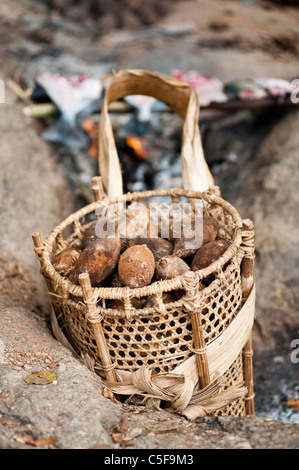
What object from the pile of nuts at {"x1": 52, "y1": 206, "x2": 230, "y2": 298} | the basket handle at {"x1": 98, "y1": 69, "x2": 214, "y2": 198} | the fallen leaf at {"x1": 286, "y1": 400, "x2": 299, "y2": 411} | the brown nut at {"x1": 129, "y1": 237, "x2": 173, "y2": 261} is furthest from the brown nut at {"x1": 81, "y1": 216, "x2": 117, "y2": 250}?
the fallen leaf at {"x1": 286, "y1": 400, "x2": 299, "y2": 411}

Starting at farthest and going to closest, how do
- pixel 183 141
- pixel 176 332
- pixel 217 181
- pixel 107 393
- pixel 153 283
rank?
1. pixel 217 181
2. pixel 183 141
3. pixel 176 332
4. pixel 107 393
5. pixel 153 283

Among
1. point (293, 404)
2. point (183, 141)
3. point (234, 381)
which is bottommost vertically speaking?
Result: point (293, 404)

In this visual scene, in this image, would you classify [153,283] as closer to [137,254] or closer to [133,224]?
[137,254]

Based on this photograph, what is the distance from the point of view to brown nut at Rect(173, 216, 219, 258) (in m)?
1.71

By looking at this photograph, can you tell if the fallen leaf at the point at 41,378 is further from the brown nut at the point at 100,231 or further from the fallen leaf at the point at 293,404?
the fallen leaf at the point at 293,404

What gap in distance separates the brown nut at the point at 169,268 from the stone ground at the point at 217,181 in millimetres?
451

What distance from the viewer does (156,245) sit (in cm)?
175

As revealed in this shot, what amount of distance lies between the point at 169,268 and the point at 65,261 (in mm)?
448

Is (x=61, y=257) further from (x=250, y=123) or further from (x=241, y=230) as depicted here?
(x=250, y=123)

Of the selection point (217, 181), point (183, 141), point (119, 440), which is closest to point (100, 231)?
point (183, 141)

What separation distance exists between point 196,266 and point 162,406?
0.54 m

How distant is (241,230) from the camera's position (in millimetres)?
1584

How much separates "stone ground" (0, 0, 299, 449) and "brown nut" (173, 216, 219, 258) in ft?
1.91

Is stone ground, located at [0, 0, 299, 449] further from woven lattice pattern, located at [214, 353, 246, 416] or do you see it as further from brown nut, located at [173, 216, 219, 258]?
brown nut, located at [173, 216, 219, 258]
